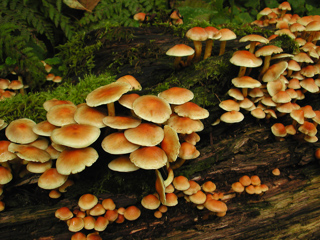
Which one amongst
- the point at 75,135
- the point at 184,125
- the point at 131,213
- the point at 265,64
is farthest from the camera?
the point at 265,64

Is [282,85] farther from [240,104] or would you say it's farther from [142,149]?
[142,149]

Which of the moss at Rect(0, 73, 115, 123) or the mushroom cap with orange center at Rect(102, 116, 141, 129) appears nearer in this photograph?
the mushroom cap with orange center at Rect(102, 116, 141, 129)

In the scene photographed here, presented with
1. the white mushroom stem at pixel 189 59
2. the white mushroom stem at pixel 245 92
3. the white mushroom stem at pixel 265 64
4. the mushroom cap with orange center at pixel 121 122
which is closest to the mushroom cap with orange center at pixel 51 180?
the mushroom cap with orange center at pixel 121 122

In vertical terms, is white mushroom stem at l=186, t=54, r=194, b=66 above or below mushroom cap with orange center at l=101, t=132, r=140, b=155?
above

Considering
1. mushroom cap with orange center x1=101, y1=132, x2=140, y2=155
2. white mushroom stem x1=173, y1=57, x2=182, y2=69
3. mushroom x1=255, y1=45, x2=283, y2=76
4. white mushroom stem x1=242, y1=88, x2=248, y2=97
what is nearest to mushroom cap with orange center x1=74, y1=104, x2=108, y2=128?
mushroom cap with orange center x1=101, y1=132, x2=140, y2=155

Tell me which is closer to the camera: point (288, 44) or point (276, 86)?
point (276, 86)

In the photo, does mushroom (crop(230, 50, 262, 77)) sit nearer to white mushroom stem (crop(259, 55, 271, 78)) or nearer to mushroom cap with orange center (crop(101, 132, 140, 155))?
white mushroom stem (crop(259, 55, 271, 78))

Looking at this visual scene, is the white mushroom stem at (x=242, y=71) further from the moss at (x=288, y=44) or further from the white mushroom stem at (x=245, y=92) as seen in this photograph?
the moss at (x=288, y=44)

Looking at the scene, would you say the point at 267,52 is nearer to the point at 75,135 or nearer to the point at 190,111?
the point at 190,111

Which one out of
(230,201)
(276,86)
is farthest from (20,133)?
(276,86)

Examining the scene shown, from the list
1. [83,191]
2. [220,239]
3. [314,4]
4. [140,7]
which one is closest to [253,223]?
[220,239]
